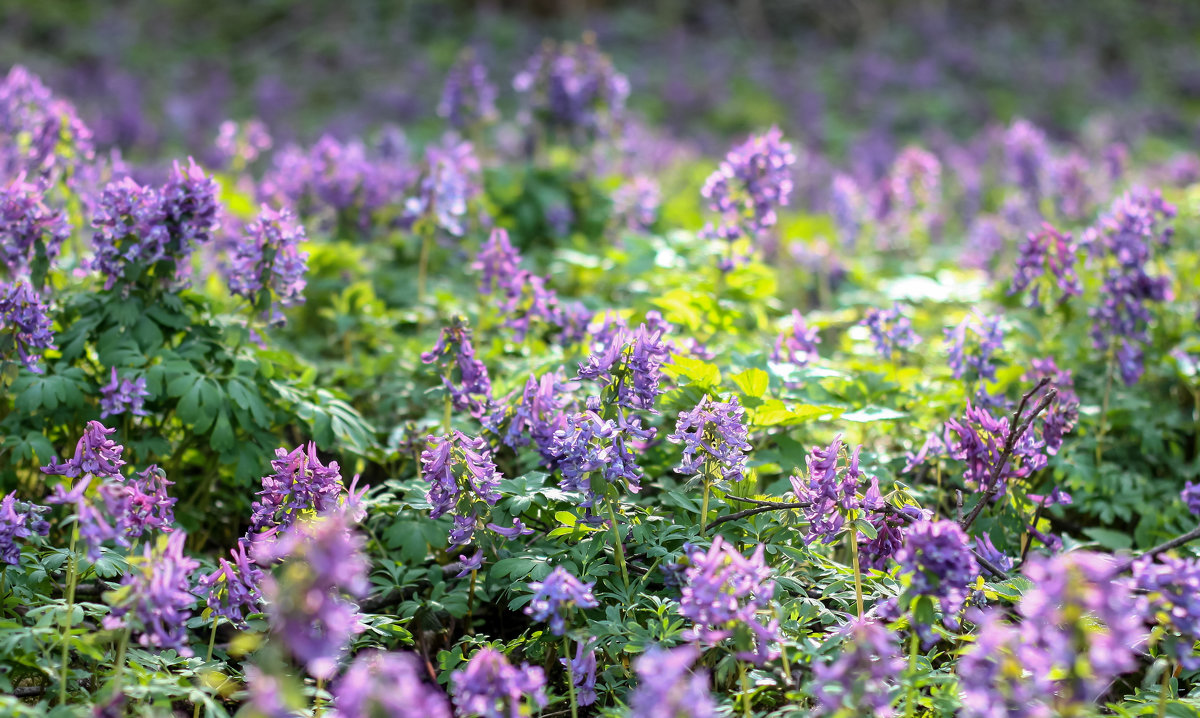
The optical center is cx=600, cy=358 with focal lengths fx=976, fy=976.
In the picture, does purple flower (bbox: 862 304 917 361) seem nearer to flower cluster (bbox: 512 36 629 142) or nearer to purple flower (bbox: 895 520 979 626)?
purple flower (bbox: 895 520 979 626)

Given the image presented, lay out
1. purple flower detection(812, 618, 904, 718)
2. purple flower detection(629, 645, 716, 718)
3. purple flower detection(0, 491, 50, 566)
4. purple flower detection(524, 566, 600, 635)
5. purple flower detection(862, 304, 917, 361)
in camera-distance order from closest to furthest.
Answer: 1. purple flower detection(629, 645, 716, 718)
2. purple flower detection(812, 618, 904, 718)
3. purple flower detection(524, 566, 600, 635)
4. purple flower detection(0, 491, 50, 566)
5. purple flower detection(862, 304, 917, 361)

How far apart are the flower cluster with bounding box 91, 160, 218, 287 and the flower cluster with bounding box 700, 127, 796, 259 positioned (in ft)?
6.73

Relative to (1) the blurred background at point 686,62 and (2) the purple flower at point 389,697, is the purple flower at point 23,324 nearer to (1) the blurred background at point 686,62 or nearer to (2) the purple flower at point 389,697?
(2) the purple flower at point 389,697

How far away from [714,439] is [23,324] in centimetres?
222

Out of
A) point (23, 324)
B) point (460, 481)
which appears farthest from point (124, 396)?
point (460, 481)

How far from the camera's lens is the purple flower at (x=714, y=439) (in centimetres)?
278

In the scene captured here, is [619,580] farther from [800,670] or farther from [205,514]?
[205,514]

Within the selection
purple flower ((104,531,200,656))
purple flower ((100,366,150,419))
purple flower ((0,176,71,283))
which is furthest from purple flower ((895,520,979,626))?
purple flower ((0,176,71,283))

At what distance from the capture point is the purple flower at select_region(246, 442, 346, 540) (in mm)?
2787

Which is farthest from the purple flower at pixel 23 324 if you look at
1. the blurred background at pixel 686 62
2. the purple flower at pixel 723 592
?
the blurred background at pixel 686 62

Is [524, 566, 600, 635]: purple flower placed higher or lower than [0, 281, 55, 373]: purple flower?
lower

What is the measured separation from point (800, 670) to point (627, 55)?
51.4 ft

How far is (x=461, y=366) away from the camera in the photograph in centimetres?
336

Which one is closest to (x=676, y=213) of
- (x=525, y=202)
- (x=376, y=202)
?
(x=525, y=202)
